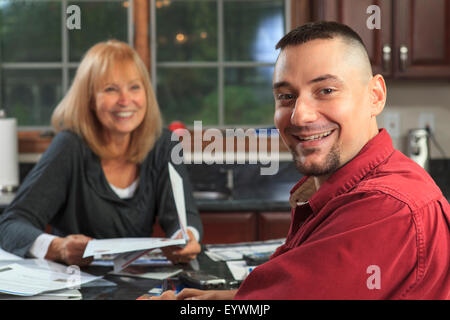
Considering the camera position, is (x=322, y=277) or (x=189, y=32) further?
(x=189, y=32)

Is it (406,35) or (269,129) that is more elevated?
(406,35)

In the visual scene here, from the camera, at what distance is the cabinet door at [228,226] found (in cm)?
275

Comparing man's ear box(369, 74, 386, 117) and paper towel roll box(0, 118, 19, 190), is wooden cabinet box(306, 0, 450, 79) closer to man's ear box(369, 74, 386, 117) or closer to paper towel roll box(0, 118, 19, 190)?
paper towel roll box(0, 118, 19, 190)

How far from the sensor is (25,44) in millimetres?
3535

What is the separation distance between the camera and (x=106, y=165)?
2.06 meters

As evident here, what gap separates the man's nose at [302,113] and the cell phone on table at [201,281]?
22.9 inches

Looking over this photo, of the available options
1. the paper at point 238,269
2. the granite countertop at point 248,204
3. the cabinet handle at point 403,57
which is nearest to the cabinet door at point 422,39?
Answer: the cabinet handle at point 403,57

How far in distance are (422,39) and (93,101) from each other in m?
1.89

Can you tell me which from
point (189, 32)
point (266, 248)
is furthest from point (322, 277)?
point (189, 32)

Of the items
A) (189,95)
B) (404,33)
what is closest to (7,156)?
(189,95)

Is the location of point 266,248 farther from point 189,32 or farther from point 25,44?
point 25,44

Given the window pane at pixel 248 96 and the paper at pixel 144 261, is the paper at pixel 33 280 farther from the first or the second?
the window pane at pixel 248 96
